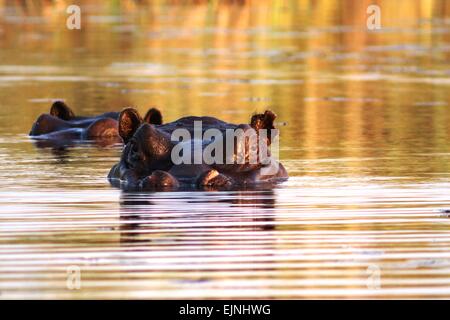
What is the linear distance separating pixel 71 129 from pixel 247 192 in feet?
21.1

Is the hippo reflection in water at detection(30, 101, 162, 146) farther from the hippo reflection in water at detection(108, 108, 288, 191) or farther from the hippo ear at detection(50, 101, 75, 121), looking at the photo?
the hippo reflection in water at detection(108, 108, 288, 191)

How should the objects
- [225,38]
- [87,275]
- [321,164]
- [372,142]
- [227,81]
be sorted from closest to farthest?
[87,275], [321,164], [372,142], [227,81], [225,38]

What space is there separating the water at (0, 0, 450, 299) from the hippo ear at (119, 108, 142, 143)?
509mm

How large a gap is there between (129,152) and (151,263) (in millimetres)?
4434

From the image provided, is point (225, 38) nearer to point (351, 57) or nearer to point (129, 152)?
point (351, 57)

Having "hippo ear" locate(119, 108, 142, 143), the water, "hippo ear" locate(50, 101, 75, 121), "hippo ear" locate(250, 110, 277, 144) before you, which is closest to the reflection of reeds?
the water

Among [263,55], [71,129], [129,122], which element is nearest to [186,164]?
[129,122]

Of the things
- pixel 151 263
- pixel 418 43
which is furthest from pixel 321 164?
pixel 418 43

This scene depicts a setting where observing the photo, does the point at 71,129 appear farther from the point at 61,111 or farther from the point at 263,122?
the point at 263,122

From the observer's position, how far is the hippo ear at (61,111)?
20266 mm

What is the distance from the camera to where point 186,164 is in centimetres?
1434

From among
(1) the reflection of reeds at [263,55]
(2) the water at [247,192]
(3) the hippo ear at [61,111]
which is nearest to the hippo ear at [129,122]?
(2) the water at [247,192]

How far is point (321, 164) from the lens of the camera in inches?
Result: 641

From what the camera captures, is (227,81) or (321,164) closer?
(321,164)
